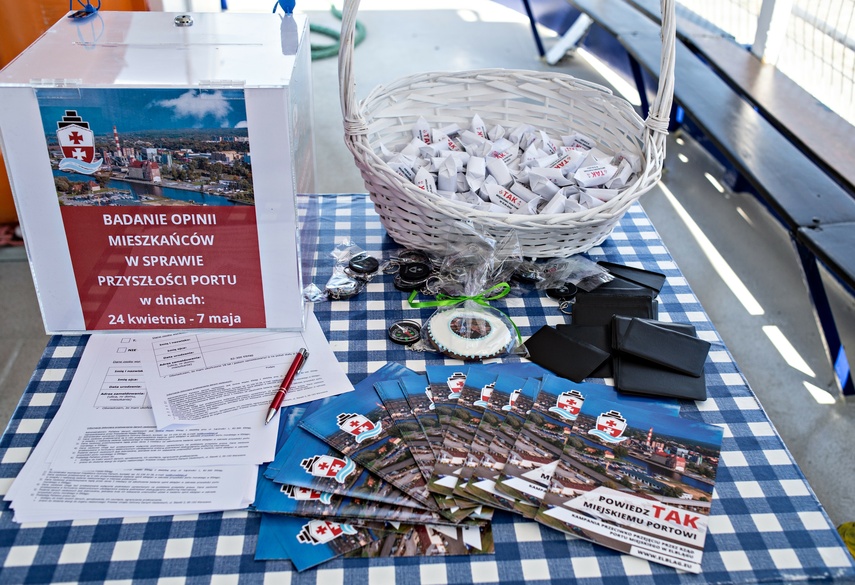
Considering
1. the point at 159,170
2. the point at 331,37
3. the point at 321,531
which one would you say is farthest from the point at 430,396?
the point at 331,37

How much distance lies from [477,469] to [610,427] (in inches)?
7.8

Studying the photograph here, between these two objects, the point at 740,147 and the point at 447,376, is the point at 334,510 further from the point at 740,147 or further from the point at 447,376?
the point at 740,147

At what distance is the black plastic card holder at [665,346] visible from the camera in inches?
41.4

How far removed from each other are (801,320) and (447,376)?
1808mm

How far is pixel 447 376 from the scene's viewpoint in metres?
1.03

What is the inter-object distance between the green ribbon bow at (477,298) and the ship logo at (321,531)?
1.37 ft

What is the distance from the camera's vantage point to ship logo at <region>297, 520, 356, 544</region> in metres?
0.81

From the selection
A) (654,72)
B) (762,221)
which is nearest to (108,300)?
(654,72)

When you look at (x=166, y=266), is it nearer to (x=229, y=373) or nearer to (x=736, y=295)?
(x=229, y=373)

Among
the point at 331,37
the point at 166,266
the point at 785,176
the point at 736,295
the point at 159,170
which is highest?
the point at 159,170

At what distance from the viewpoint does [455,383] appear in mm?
1019

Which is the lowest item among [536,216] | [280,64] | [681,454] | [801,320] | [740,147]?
[801,320]

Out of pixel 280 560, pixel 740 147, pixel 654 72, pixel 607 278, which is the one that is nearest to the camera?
pixel 280 560

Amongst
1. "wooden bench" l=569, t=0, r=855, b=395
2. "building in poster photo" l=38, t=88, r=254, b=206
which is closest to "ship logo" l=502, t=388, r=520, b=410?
"building in poster photo" l=38, t=88, r=254, b=206
